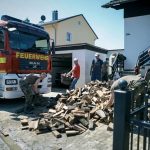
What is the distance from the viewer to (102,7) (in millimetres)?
13648

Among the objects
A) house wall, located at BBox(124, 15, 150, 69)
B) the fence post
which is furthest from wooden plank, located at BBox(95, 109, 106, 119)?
house wall, located at BBox(124, 15, 150, 69)

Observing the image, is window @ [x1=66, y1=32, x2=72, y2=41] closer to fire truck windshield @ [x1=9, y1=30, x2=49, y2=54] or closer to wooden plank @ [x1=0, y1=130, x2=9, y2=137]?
fire truck windshield @ [x1=9, y1=30, x2=49, y2=54]

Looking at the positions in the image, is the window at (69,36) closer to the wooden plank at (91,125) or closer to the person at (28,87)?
the person at (28,87)

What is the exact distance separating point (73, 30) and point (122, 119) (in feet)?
98.6

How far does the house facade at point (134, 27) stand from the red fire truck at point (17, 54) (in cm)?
421

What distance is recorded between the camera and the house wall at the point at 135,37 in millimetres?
12906

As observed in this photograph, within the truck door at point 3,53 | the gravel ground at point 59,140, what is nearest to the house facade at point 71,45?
the truck door at point 3,53

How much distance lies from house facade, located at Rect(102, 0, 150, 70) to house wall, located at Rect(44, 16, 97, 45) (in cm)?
1571

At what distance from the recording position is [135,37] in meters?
13.2

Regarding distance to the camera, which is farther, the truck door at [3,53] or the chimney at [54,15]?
the chimney at [54,15]

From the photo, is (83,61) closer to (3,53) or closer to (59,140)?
(3,53)

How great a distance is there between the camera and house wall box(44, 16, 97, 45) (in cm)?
2881

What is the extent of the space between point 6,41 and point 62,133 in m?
4.82

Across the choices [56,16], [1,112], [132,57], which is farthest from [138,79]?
[56,16]
